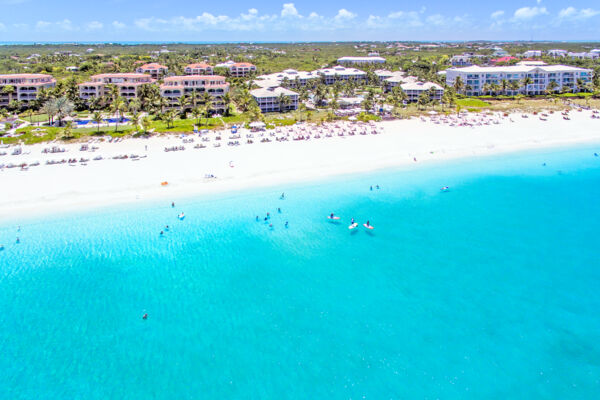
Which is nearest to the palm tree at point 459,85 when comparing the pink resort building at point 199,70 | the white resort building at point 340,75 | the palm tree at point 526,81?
the palm tree at point 526,81

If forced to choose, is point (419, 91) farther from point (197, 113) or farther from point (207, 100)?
point (197, 113)

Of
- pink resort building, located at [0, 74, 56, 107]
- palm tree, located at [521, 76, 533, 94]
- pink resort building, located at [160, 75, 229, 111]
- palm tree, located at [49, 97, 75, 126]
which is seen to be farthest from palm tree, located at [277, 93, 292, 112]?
palm tree, located at [521, 76, 533, 94]

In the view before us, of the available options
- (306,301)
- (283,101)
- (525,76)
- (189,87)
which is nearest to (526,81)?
(525,76)

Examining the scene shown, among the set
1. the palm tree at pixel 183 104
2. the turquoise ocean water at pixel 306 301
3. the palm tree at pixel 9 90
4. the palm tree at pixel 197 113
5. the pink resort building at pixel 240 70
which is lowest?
the turquoise ocean water at pixel 306 301

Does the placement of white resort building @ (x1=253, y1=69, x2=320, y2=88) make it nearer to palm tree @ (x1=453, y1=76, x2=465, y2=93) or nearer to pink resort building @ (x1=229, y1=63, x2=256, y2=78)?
pink resort building @ (x1=229, y1=63, x2=256, y2=78)

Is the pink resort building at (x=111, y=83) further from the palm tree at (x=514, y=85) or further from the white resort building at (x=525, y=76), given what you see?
the palm tree at (x=514, y=85)

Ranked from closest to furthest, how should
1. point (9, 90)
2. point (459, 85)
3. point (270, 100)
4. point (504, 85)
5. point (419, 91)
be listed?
point (9, 90)
point (270, 100)
point (419, 91)
point (459, 85)
point (504, 85)
